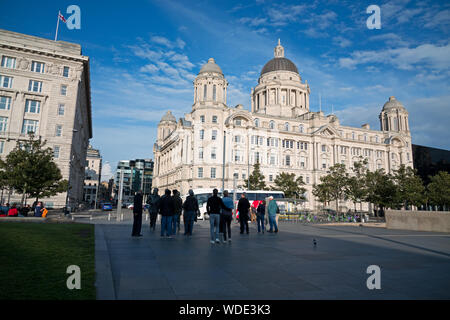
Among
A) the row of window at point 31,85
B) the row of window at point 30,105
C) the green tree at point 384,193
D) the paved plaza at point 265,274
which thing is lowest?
the paved plaza at point 265,274

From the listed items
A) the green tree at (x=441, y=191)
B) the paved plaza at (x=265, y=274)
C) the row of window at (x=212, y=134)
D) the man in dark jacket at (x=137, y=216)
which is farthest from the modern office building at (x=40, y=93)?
the green tree at (x=441, y=191)

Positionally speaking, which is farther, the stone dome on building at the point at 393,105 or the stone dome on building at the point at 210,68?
the stone dome on building at the point at 393,105

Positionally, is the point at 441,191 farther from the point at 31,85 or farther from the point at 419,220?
the point at 31,85

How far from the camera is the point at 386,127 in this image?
8544 centimetres

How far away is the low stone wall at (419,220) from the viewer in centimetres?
1833

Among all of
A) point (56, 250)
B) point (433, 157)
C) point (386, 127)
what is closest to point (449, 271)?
point (56, 250)

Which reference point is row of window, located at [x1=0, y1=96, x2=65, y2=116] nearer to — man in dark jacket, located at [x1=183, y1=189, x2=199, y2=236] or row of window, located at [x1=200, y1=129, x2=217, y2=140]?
row of window, located at [x1=200, y1=129, x2=217, y2=140]

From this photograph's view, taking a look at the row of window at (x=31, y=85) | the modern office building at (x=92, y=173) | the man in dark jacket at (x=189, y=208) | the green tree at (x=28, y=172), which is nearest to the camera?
the man in dark jacket at (x=189, y=208)

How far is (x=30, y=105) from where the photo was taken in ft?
129

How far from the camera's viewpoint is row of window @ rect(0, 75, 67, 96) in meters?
38.3

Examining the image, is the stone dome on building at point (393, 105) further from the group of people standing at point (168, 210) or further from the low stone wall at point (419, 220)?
the group of people standing at point (168, 210)

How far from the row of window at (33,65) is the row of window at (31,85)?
1505mm

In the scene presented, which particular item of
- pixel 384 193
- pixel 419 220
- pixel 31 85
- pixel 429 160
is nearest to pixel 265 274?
pixel 419 220
